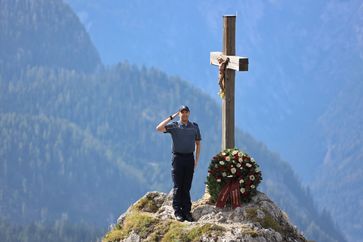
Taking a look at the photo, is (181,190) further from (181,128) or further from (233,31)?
(233,31)

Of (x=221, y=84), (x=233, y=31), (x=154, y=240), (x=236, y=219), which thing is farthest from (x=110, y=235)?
(x=233, y=31)

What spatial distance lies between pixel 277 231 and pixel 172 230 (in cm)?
246

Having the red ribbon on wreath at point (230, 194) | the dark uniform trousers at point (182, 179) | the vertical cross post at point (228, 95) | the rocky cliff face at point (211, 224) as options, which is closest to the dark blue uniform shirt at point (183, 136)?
the dark uniform trousers at point (182, 179)

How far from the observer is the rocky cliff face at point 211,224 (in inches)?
709

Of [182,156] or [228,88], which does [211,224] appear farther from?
[228,88]

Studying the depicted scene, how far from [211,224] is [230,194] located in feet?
4.20

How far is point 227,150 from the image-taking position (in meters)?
19.8

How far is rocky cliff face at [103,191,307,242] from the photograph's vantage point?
59.1 feet

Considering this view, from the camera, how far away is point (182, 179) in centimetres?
1916

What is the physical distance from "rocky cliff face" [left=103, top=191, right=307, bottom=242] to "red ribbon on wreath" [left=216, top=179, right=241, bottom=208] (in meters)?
0.15

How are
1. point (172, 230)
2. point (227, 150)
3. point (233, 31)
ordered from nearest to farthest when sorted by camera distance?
point (172, 230), point (227, 150), point (233, 31)

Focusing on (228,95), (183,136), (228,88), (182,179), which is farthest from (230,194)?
(228,88)

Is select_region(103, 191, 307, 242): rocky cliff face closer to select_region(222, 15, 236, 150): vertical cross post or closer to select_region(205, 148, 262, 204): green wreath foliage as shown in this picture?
select_region(205, 148, 262, 204): green wreath foliage

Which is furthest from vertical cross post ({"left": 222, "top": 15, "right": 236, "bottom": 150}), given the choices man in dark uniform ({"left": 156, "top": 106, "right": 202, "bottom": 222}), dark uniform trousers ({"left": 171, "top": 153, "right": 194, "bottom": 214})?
dark uniform trousers ({"left": 171, "top": 153, "right": 194, "bottom": 214})
